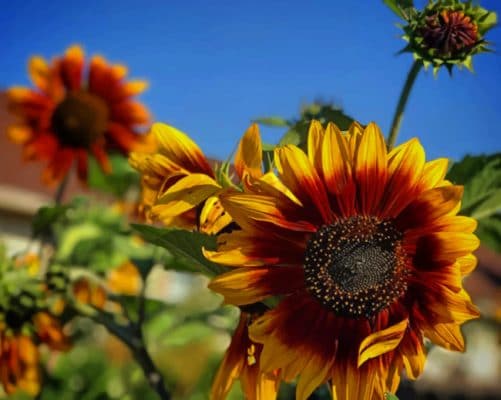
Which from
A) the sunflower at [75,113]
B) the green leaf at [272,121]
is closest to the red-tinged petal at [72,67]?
the sunflower at [75,113]

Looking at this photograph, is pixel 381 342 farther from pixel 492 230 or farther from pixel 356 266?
pixel 492 230

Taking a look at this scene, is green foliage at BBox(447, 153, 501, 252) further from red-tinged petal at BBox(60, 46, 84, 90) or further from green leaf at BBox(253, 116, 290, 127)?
red-tinged petal at BBox(60, 46, 84, 90)

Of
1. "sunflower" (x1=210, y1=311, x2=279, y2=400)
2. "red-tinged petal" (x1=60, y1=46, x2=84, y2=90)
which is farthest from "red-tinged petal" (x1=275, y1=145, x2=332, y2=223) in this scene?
"red-tinged petal" (x1=60, y1=46, x2=84, y2=90)

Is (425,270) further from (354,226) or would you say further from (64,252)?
(64,252)

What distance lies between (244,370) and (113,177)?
5.66 feet

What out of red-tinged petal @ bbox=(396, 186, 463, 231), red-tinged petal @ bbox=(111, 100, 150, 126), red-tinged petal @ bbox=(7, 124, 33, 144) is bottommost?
red-tinged petal @ bbox=(396, 186, 463, 231)

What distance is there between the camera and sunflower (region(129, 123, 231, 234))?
73 cm

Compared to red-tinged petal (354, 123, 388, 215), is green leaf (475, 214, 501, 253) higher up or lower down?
higher up

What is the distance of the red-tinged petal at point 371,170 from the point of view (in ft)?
2.24

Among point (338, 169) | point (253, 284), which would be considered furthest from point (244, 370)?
point (338, 169)

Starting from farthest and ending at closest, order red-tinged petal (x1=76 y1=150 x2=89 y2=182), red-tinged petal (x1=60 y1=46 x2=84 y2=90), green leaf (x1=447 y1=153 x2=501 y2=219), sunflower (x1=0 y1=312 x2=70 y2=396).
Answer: red-tinged petal (x1=60 y1=46 x2=84 y2=90) → red-tinged petal (x1=76 y1=150 x2=89 y2=182) → sunflower (x1=0 y1=312 x2=70 y2=396) → green leaf (x1=447 y1=153 x2=501 y2=219)

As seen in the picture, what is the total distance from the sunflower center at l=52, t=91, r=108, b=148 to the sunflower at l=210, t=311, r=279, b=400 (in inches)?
66.8

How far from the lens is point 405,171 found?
2.28 feet

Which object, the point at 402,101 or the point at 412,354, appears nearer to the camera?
the point at 412,354
